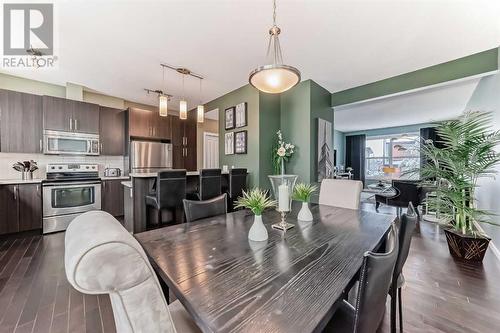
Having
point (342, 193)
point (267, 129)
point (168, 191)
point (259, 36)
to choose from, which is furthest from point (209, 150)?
point (342, 193)

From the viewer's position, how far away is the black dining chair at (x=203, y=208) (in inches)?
65.1

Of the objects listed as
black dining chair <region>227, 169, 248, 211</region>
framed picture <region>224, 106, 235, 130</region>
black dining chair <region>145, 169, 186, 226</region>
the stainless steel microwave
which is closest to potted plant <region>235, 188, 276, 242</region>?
black dining chair <region>145, 169, 186, 226</region>

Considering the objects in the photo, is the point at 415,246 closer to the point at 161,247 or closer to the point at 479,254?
the point at 479,254

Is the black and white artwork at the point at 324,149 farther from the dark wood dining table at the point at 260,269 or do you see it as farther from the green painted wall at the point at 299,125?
the dark wood dining table at the point at 260,269

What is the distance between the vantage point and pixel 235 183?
3.52 meters

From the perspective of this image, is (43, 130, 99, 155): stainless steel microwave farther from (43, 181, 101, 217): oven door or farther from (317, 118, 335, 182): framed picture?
(317, 118, 335, 182): framed picture

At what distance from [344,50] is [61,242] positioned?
4.92 m

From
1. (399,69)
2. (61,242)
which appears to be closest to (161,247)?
(61,242)

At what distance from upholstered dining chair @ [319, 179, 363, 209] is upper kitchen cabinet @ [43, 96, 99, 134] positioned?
4501 millimetres

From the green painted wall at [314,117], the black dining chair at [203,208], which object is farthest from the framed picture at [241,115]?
the black dining chair at [203,208]

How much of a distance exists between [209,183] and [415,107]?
580cm

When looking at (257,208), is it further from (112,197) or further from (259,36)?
(112,197)

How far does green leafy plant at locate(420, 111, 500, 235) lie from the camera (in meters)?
2.35

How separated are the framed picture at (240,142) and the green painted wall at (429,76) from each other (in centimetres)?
218
